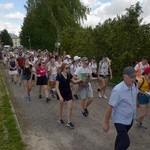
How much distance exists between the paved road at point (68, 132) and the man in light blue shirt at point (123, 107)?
1786 millimetres

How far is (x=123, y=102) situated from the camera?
20.5ft

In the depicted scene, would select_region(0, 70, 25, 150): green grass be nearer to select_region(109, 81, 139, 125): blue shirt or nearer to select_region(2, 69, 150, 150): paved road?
select_region(2, 69, 150, 150): paved road

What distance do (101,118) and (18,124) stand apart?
2.43 metres

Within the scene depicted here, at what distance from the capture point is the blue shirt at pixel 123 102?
6148 mm

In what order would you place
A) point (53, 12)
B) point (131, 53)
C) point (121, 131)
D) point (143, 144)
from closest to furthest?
point (121, 131) → point (143, 144) → point (131, 53) → point (53, 12)

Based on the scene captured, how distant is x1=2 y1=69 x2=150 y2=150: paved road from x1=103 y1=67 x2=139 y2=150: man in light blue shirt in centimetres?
179

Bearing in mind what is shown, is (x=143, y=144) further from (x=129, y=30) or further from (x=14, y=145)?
(x=129, y=30)

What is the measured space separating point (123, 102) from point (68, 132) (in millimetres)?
3530

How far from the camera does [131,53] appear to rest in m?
18.5

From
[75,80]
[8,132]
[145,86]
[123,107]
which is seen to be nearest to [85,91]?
[75,80]

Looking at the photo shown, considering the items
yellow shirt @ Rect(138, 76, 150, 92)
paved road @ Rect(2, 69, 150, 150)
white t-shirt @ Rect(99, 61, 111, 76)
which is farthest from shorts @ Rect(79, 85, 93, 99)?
white t-shirt @ Rect(99, 61, 111, 76)

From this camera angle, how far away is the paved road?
27.4ft

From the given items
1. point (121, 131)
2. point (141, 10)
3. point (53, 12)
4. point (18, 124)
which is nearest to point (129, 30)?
point (141, 10)

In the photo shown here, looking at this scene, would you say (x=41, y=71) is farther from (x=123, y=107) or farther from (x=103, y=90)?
(x=123, y=107)
